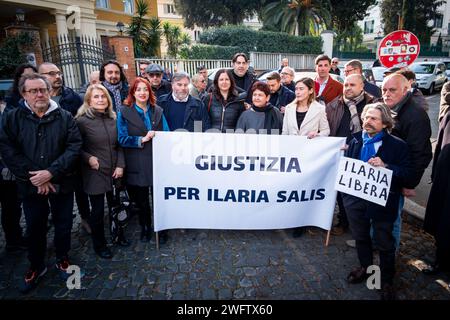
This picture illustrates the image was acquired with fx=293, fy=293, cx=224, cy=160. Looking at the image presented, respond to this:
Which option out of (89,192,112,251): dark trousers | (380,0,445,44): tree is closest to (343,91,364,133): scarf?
(89,192,112,251): dark trousers

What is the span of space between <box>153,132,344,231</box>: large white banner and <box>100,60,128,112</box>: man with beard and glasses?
149 centimetres

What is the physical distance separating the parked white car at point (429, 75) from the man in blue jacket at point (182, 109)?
1723 cm

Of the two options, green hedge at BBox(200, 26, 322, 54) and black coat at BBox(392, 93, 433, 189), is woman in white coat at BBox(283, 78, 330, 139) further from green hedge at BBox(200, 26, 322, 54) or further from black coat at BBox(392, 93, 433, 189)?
green hedge at BBox(200, 26, 322, 54)

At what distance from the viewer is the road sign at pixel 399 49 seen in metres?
5.32

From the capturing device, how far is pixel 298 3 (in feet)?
83.8

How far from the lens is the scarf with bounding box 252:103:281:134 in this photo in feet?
12.6

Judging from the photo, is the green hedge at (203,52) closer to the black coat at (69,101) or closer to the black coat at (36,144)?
the black coat at (69,101)

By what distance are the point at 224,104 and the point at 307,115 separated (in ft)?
3.79

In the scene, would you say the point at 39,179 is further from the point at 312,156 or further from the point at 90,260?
the point at 312,156

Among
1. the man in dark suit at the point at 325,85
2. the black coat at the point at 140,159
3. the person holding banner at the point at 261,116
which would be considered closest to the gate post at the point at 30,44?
the black coat at the point at 140,159

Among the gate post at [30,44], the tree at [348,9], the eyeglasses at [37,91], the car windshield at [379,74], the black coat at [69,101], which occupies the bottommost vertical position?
the black coat at [69,101]
